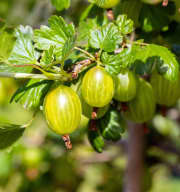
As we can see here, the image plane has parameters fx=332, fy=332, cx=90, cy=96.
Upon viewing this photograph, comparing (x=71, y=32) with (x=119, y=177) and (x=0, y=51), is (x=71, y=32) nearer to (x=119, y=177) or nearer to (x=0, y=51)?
(x=0, y=51)

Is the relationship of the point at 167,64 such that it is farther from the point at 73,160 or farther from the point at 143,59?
the point at 73,160

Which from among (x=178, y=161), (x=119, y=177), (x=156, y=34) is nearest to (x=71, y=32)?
(x=156, y=34)

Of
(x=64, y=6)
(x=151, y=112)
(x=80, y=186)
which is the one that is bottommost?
(x=80, y=186)

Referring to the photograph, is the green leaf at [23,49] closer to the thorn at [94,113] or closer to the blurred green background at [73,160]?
the thorn at [94,113]

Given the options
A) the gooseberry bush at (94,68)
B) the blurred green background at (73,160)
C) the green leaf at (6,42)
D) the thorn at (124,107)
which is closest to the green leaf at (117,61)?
the gooseberry bush at (94,68)

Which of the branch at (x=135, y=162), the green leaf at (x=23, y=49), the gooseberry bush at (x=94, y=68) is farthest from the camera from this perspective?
the branch at (x=135, y=162)

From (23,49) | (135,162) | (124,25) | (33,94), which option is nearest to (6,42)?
(23,49)
